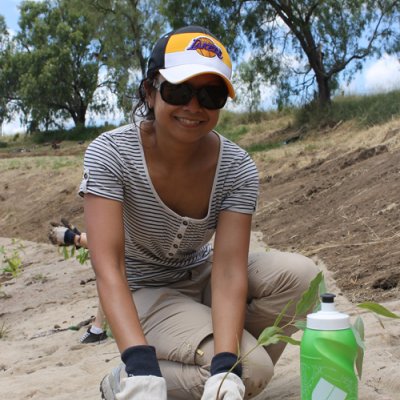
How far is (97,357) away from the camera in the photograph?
3703 millimetres

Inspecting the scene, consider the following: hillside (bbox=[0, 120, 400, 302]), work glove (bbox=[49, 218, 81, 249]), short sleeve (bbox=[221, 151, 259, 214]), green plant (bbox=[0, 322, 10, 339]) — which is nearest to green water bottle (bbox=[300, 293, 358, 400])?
short sleeve (bbox=[221, 151, 259, 214])

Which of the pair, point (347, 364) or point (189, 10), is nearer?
point (347, 364)

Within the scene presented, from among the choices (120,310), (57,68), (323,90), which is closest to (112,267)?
(120,310)

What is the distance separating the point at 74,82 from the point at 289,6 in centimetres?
1870

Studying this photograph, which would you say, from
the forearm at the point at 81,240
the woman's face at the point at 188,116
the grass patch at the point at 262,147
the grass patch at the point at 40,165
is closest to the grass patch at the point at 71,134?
the grass patch at the point at 40,165

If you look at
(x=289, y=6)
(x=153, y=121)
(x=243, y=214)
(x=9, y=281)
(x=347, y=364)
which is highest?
(x=289, y=6)

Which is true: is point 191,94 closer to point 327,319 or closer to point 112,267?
point 112,267

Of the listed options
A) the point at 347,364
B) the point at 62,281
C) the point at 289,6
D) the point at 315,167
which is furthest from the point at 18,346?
the point at 289,6

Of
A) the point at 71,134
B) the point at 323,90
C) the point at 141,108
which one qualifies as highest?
the point at 323,90

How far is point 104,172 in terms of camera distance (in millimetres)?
2283

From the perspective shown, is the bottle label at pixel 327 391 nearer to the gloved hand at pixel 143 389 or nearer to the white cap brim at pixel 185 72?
the gloved hand at pixel 143 389

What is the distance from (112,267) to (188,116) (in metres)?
0.53

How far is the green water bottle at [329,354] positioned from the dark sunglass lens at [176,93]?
0.84 meters

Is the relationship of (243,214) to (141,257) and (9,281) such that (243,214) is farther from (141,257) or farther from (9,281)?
(9,281)
